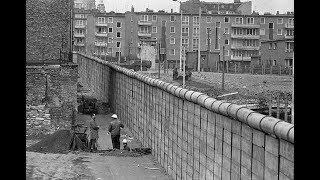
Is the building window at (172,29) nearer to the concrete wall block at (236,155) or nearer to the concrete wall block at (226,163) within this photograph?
the concrete wall block at (226,163)

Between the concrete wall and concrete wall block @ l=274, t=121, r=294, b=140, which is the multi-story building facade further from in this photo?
concrete wall block @ l=274, t=121, r=294, b=140

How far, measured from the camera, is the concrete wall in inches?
287

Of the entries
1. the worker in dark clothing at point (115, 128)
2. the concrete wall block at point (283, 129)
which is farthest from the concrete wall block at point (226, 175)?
the worker in dark clothing at point (115, 128)

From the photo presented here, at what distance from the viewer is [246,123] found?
8.45 meters

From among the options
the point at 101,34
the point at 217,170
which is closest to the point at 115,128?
the point at 217,170

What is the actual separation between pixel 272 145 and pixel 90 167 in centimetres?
1000

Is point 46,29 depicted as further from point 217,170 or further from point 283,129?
point 283,129

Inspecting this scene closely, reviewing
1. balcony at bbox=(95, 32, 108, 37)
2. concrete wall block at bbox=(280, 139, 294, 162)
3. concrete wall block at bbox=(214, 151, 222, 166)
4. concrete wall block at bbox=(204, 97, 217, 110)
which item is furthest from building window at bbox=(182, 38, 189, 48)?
concrete wall block at bbox=(280, 139, 294, 162)

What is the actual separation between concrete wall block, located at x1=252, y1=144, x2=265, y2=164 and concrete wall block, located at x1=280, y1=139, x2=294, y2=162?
0.83m

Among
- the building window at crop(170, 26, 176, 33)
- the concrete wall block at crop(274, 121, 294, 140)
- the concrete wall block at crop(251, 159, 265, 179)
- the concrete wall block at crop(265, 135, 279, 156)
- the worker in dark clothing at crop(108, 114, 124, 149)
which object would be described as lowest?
the worker in dark clothing at crop(108, 114, 124, 149)

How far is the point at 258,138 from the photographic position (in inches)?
316

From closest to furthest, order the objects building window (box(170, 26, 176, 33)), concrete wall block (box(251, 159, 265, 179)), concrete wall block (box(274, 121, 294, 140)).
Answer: concrete wall block (box(274, 121, 294, 140)), concrete wall block (box(251, 159, 265, 179)), building window (box(170, 26, 176, 33))

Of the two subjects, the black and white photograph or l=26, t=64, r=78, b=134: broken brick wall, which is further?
l=26, t=64, r=78, b=134: broken brick wall
